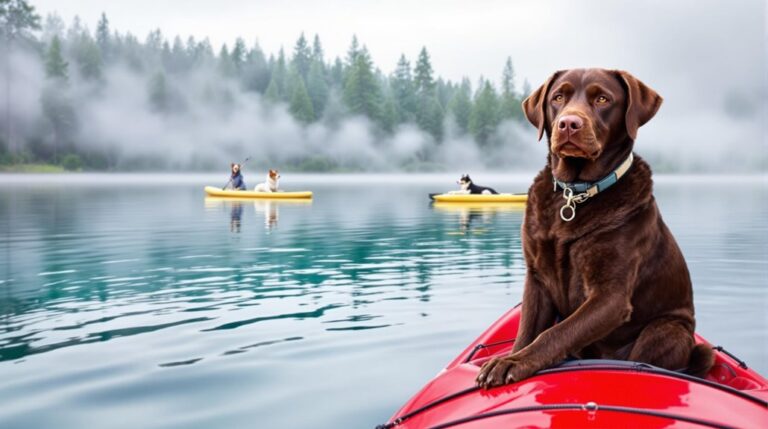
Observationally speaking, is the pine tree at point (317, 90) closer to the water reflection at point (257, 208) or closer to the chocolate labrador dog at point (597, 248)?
the water reflection at point (257, 208)

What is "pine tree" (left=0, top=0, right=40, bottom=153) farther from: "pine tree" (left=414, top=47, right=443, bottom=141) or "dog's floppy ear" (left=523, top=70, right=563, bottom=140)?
"dog's floppy ear" (left=523, top=70, right=563, bottom=140)

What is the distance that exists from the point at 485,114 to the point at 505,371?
90.2m

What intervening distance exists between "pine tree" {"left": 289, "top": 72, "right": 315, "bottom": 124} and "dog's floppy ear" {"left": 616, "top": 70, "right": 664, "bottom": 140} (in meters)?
85.1

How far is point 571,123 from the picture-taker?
3.10 m

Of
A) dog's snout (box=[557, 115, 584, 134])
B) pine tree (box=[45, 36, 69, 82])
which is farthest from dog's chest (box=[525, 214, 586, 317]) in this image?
pine tree (box=[45, 36, 69, 82])

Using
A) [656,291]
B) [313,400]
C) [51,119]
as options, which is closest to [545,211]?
[656,291]

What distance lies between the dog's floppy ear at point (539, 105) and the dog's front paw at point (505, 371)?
1.15 m

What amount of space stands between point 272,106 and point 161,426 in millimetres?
94000

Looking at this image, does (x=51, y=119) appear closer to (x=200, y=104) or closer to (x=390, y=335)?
(x=200, y=104)

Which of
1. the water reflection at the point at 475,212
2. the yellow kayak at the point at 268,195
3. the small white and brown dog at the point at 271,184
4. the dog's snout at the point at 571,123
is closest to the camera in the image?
the dog's snout at the point at 571,123

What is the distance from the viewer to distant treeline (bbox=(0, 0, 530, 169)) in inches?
3177

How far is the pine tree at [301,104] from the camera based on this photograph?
8703cm

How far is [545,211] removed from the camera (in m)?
3.46

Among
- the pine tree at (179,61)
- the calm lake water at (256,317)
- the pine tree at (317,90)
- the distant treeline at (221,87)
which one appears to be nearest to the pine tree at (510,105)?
the distant treeline at (221,87)
